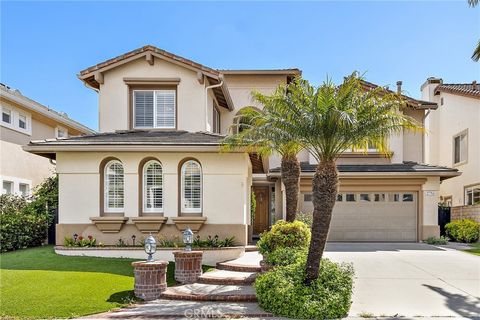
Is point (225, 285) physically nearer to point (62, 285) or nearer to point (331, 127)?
point (62, 285)

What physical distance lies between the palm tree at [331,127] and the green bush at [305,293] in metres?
0.28

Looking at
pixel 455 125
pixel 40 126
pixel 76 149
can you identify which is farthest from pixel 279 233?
pixel 455 125

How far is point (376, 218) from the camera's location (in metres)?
18.6

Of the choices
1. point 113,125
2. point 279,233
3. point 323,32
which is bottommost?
point 279,233

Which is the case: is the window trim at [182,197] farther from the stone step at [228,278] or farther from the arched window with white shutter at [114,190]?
the stone step at [228,278]

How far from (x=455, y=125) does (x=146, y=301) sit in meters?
20.8

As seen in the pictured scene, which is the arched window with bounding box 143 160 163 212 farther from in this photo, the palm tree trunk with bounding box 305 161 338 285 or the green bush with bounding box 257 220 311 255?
the palm tree trunk with bounding box 305 161 338 285

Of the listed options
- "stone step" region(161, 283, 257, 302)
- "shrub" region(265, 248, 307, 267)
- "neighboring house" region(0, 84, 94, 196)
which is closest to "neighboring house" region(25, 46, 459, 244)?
"stone step" region(161, 283, 257, 302)

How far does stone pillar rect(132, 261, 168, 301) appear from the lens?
898cm

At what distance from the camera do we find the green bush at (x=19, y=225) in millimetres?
13570

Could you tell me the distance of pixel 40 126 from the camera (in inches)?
774

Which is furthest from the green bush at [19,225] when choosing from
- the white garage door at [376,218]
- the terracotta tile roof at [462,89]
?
the terracotta tile roof at [462,89]

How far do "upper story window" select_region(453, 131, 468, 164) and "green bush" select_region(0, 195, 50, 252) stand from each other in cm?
2119

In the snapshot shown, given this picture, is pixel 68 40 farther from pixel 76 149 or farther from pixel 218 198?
pixel 218 198
